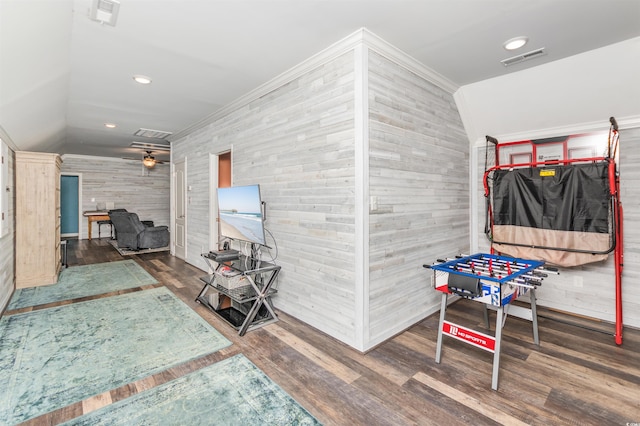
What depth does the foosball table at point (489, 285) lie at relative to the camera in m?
2.02

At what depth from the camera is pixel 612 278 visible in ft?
9.92

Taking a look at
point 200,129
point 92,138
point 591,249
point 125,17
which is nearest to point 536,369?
point 591,249

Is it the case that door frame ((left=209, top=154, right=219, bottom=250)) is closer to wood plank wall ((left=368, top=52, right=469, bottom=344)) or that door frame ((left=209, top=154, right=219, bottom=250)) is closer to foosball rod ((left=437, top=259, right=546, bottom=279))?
wood plank wall ((left=368, top=52, right=469, bottom=344))

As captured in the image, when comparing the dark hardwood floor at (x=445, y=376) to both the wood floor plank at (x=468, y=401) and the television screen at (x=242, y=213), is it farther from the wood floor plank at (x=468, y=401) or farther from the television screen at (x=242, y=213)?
the television screen at (x=242, y=213)

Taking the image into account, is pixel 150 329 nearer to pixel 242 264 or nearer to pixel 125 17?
pixel 242 264

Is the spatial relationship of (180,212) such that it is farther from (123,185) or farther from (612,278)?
(612,278)

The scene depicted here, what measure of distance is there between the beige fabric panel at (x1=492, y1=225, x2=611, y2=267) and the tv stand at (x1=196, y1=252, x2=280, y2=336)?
102 inches

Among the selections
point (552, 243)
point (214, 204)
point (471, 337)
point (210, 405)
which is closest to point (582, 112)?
point (552, 243)

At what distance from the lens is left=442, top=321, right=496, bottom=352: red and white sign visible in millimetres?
2098

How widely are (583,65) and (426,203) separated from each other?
1.84m

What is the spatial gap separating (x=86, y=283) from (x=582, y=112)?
6510 millimetres

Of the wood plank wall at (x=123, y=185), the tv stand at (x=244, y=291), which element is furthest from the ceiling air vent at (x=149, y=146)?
the tv stand at (x=244, y=291)

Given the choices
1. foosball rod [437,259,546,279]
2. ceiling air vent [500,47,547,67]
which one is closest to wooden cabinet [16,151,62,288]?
foosball rod [437,259,546,279]

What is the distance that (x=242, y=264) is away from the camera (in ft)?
10.9
